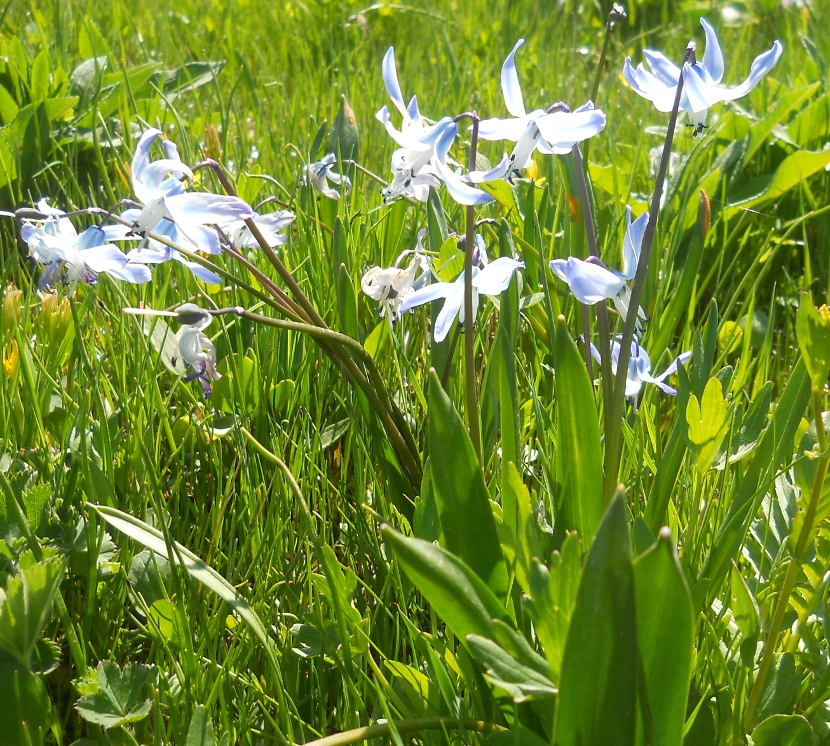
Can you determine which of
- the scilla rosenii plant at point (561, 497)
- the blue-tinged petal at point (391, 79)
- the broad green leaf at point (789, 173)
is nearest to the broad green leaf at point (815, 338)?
the scilla rosenii plant at point (561, 497)

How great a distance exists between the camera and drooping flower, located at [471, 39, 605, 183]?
2.92 ft

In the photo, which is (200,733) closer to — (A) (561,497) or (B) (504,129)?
(A) (561,497)

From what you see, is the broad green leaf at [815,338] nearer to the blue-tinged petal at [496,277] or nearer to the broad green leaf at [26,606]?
the blue-tinged petal at [496,277]

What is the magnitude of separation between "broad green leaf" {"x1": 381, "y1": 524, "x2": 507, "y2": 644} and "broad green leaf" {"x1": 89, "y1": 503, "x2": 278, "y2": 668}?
0.21 metres

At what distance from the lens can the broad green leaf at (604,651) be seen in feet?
2.12

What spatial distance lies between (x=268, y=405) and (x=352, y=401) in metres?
0.16

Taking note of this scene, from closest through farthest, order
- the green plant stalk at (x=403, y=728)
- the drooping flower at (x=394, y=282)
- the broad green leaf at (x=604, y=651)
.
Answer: the broad green leaf at (x=604, y=651)
the green plant stalk at (x=403, y=728)
the drooping flower at (x=394, y=282)

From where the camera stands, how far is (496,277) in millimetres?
1004

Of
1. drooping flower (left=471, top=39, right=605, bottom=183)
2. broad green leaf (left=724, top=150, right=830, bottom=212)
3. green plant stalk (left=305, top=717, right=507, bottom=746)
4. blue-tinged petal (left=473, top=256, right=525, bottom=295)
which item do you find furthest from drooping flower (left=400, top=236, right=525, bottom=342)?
broad green leaf (left=724, top=150, right=830, bottom=212)

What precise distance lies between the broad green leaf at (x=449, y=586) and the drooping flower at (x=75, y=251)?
54cm

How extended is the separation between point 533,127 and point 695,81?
18 centimetres

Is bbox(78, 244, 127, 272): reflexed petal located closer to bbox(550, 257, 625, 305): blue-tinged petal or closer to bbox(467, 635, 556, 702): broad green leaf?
bbox(550, 257, 625, 305): blue-tinged petal

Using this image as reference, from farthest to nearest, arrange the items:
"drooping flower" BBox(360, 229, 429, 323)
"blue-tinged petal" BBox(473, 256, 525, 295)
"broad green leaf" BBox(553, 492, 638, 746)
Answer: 1. "drooping flower" BBox(360, 229, 429, 323)
2. "blue-tinged petal" BBox(473, 256, 525, 295)
3. "broad green leaf" BBox(553, 492, 638, 746)

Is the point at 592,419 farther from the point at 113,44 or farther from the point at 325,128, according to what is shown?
the point at 113,44
